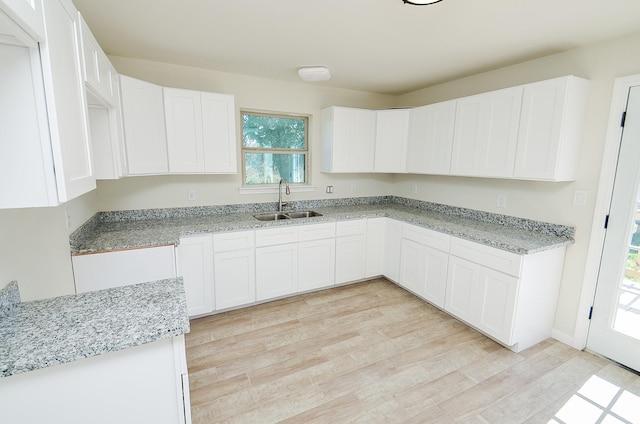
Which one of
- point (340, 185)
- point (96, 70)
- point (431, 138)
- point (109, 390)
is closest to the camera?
point (109, 390)

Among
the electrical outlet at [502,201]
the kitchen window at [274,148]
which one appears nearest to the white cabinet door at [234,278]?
the kitchen window at [274,148]

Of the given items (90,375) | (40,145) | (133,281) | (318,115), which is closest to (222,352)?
(133,281)

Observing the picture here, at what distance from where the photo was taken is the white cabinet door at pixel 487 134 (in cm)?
250

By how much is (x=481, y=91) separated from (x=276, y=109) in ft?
7.21

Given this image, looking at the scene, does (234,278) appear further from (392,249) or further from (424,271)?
(424,271)

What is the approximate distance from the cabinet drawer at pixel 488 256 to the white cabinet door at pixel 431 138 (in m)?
0.90

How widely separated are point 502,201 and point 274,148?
253cm

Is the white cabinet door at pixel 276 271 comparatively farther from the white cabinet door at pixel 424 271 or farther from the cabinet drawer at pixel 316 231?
the white cabinet door at pixel 424 271

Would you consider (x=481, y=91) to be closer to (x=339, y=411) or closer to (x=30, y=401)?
(x=339, y=411)

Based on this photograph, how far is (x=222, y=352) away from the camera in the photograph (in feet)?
7.57

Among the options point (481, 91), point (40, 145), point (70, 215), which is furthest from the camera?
point (481, 91)

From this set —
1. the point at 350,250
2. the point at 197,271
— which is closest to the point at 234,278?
the point at 197,271

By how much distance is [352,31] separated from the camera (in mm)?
2084

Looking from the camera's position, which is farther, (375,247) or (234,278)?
(375,247)
